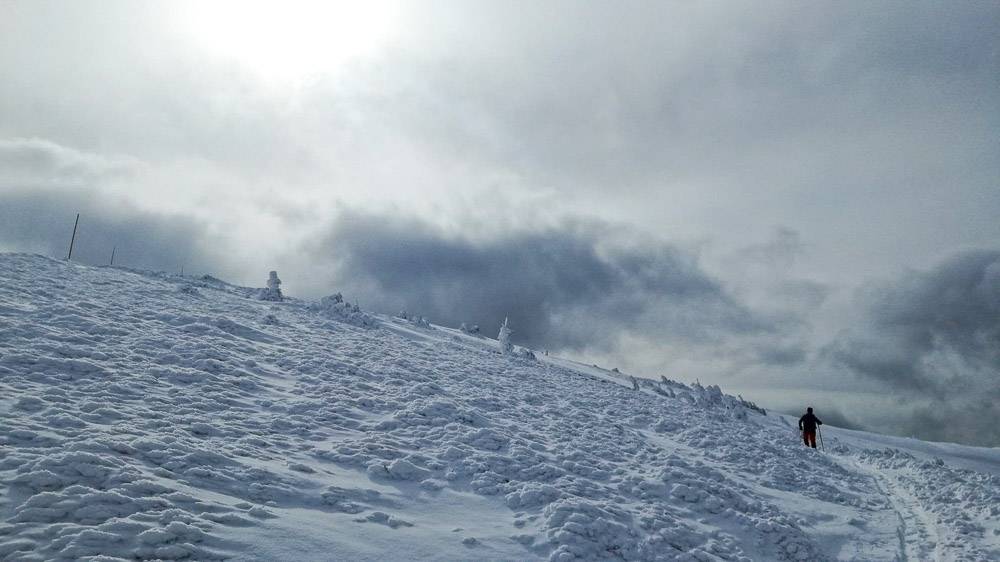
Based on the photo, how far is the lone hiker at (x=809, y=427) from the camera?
25.6 metres

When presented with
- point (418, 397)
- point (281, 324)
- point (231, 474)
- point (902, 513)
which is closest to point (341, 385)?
point (418, 397)

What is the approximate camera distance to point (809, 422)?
25.9 m

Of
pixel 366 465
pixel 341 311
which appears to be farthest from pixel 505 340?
pixel 366 465

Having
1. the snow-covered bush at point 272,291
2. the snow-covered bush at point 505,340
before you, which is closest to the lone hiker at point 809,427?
the snow-covered bush at point 505,340

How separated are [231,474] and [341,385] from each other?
25.7 feet

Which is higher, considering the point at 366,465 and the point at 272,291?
the point at 272,291

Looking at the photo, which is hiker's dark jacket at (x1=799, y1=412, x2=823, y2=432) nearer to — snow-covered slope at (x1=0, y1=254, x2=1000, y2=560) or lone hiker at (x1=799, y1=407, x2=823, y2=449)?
lone hiker at (x1=799, y1=407, x2=823, y2=449)

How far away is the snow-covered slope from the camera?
800cm

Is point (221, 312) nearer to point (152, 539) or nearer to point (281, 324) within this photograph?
point (281, 324)

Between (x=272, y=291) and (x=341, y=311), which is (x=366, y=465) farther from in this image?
(x=272, y=291)

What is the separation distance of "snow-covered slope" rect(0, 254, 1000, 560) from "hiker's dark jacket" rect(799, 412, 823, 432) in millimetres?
1656

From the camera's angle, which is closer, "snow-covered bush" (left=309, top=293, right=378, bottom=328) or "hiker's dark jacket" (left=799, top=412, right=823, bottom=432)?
"hiker's dark jacket" (left=799, top=412, right=823, bottom=432)

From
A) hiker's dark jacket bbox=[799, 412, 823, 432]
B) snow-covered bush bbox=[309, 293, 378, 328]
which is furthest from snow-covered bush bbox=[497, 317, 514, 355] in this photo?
hiker's dark jacket bbox=[799, 412, 823, 432]

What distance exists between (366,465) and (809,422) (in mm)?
22718
